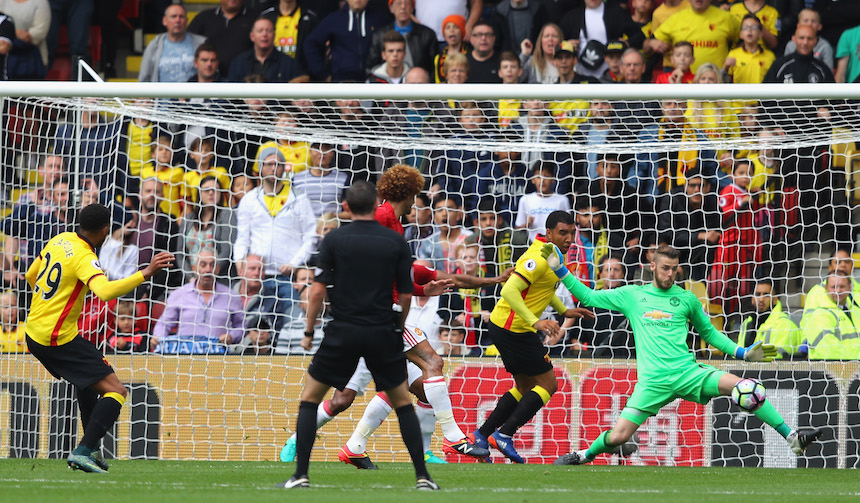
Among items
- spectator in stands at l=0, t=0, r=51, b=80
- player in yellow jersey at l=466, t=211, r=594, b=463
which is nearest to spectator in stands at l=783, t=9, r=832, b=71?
player in yellow jersey at l=466, t=211, r=594, b=463

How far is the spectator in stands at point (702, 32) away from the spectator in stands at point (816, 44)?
666 mm

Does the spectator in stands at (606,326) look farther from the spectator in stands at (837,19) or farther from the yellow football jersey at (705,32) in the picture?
the spectator in stands at (837,19)

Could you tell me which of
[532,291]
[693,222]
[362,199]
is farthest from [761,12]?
[362,199]

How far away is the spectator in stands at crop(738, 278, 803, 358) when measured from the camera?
9375 mm

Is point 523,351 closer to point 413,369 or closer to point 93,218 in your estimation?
point 413,369

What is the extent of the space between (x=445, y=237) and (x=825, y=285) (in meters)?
3.43

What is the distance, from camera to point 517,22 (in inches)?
499

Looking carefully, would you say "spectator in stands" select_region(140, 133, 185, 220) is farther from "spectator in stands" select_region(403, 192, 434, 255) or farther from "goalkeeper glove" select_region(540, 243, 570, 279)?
"goalkeeper glove" select_region(540, 243, 570, 279)

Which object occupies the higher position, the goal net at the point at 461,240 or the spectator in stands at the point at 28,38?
the spectator in stands at the point at 28,38

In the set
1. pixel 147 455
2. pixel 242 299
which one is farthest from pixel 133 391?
pixel 242 299

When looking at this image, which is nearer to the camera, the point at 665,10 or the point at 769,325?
the point at 769,325

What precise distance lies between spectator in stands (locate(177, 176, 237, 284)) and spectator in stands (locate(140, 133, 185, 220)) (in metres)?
0.20

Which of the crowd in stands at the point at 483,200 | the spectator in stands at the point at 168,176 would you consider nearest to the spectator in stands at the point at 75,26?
the crowd in stands at the point at 483,200

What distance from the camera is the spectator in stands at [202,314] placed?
31.9ft
